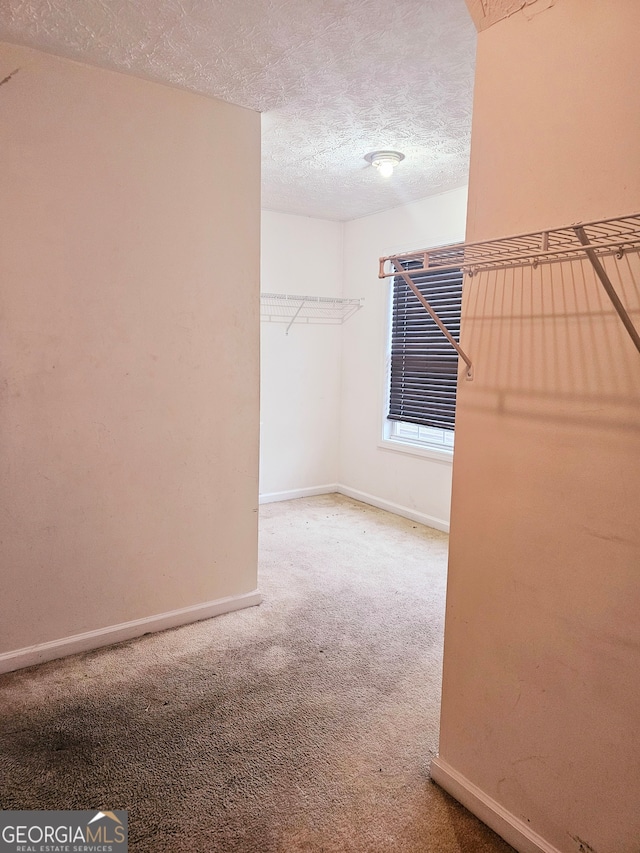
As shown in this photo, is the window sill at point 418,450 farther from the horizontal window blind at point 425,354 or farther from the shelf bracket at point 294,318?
the shelf bracket at point 294,318

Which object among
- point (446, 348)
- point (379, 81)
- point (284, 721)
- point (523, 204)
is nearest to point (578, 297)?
point (523, 204)

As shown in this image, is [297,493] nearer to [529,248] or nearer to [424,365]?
[424,365]

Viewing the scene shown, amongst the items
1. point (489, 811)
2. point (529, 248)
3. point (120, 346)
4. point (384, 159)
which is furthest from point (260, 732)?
point (384, 159)

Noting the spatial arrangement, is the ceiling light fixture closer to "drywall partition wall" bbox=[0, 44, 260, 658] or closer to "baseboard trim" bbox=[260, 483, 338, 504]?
"drywall partition wall" bbox=[0, 44, 260, 658]

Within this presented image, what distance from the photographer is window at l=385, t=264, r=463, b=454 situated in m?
3.96

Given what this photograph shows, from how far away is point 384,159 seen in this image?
3.11 meters

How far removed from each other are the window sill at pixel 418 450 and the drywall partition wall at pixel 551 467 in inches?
97.9

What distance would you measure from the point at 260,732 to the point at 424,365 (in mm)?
2891

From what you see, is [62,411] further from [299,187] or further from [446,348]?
[446,348]

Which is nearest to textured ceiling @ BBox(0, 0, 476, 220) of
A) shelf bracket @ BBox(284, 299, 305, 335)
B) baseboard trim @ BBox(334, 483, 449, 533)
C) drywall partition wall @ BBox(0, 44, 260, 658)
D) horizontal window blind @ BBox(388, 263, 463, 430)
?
drywall partition wall @ BBox(0, 44, 260, 658)

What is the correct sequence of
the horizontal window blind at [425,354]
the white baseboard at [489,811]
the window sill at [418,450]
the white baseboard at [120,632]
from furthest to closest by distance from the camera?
the window sill at [418,450], the horizontal window blind at [425,354], the white baseboard at [120,632], the white baseboard at [489,811]

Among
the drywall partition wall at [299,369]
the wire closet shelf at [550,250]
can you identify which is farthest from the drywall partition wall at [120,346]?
the drywall partition wall at [299,369]

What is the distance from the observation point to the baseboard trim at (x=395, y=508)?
4130 millimetres

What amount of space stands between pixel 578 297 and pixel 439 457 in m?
2.87
